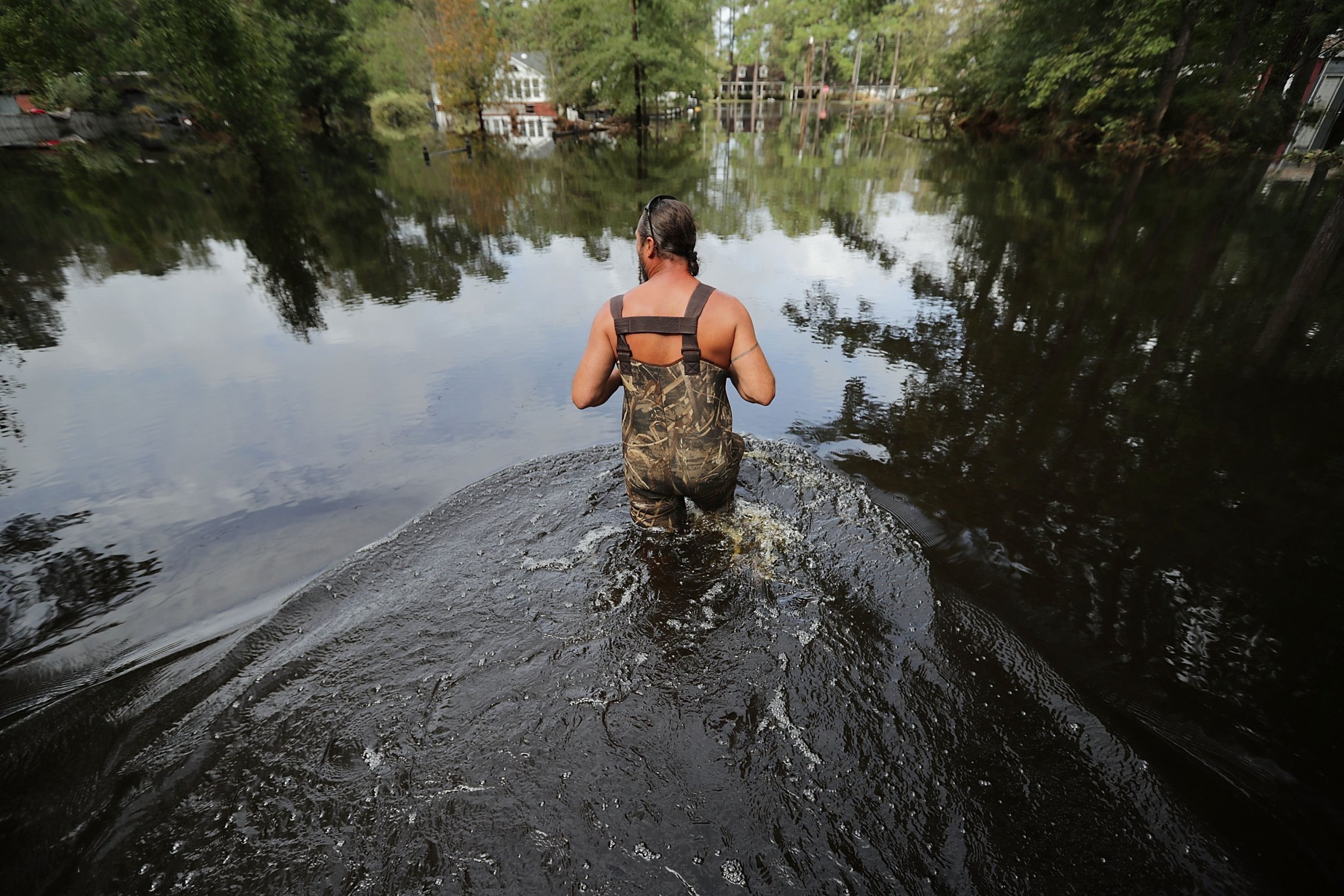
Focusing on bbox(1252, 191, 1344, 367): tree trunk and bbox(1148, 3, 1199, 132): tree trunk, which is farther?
bbox(1148, 3, 1199, 132): tree trunk

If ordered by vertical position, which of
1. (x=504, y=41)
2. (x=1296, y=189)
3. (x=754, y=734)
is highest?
(x=504, y=41)

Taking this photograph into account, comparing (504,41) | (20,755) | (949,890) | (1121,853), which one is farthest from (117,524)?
(504,41)

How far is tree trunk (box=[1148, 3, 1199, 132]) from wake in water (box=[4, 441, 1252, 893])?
89.7 ft

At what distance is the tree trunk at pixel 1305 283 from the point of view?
19.8 ft

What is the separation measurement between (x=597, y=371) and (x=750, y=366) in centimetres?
79

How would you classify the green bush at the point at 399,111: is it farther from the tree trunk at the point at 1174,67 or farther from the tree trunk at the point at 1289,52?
the tree trunk at the point at 1289,52

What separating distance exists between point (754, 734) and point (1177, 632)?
2446mm

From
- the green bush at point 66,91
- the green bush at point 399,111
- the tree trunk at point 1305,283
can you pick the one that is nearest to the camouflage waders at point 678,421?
the tree trunk at point 1305,283

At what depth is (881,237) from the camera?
10.7 metres

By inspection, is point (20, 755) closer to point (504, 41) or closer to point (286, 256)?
point (286, 256)

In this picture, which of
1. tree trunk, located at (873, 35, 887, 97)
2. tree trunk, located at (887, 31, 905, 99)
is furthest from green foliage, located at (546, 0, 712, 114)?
tree trunk, located at (873, 35, 887, 97)

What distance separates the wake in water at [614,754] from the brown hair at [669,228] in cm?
175

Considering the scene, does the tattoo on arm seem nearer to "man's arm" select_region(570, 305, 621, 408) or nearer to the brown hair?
the brown hair

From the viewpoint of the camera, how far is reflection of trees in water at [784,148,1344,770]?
9.32 feet
